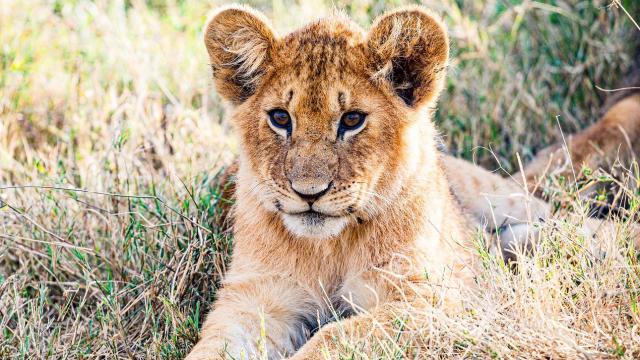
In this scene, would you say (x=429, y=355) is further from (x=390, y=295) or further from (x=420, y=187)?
(x=420, y=187)

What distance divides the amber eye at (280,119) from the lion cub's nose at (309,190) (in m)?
0.29

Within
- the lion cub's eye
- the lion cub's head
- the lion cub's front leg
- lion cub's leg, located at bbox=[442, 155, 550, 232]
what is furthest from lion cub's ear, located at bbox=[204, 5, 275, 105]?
lion cub's leg, located at bbox=[442, 155, 550, 232]

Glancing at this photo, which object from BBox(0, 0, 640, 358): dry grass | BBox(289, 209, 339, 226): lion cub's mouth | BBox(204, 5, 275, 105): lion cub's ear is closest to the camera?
BBox(0, 0, 640, 358): dry grass

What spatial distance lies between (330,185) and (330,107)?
293mm

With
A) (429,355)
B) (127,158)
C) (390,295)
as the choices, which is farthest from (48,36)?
(429,355)

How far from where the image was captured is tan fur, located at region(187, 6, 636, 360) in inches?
128

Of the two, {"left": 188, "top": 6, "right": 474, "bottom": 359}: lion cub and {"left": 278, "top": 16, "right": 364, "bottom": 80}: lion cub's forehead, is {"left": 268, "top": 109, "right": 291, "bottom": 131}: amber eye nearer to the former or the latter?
{"left": 188, "top": 6, "right": 474, "bottom": 359}: lion cub

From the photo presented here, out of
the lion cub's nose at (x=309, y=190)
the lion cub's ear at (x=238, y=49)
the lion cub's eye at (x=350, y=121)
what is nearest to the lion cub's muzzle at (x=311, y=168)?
the lion cub's nose at (x=309, y=190)

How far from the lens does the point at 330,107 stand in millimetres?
3262

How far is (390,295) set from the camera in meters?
3.41

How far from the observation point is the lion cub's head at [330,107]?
3.23m

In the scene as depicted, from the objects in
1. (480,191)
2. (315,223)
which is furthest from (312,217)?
(480,191)

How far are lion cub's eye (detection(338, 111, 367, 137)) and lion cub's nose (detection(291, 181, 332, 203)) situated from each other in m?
0.25

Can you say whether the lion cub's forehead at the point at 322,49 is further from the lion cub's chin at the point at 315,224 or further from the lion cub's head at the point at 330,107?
the lion cub's chin at the point at 315,224
